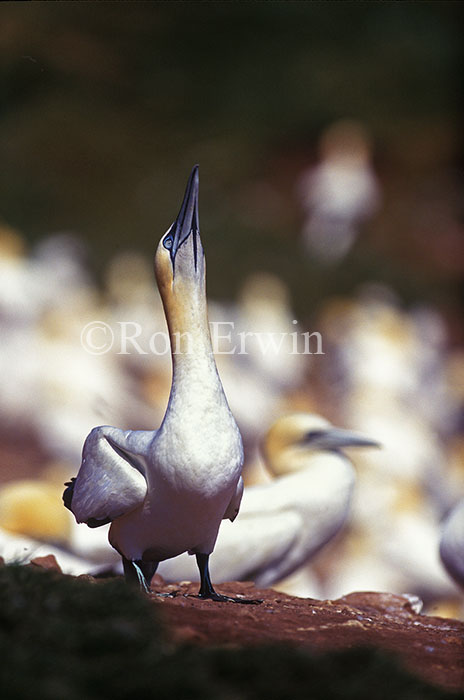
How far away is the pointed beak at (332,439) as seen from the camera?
5.26 metres

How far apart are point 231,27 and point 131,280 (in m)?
3.28

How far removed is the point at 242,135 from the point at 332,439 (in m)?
10.0

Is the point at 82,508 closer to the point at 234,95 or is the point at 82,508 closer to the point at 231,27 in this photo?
the point at 231,27

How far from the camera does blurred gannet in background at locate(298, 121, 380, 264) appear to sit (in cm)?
1421

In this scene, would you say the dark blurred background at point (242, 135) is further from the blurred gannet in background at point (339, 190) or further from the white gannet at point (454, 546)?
the white gannet at point (454, 546)

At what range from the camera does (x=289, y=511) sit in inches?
192

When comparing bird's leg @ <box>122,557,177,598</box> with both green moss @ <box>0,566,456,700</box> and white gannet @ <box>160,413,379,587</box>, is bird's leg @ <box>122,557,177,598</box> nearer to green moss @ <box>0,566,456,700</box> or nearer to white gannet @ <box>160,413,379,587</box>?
green moss @ <box>0,566,456,700</box>

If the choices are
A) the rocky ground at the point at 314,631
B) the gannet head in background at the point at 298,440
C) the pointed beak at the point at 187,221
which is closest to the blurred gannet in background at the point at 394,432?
the gannet head in background at the point at 298,440

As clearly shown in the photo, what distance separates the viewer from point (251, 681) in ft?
7.09

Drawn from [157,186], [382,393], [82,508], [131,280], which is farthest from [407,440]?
[82,508]

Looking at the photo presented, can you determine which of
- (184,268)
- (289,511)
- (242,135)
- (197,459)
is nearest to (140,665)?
(197,459)

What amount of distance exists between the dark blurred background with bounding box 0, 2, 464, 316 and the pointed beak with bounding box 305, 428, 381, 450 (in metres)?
7.39

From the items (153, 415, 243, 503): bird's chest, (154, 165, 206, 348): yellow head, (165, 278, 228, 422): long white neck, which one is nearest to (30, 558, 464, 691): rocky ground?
(153, 415, 243, 503): bird's chest

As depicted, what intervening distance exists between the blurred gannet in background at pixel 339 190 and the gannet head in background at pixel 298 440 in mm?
8746
